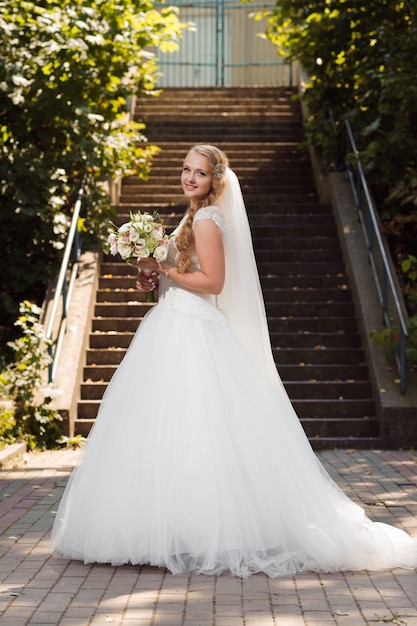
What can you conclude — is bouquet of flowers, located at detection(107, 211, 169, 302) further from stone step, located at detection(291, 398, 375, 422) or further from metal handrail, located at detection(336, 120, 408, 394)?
stone step, located at detection(291, 398, 375, 422)

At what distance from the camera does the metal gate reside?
80.2 feet

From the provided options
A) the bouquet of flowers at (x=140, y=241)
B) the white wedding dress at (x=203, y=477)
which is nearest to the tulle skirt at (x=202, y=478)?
the white wedding dress at (x=203, y=477)

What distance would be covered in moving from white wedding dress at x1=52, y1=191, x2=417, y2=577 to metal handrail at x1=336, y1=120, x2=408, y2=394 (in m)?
4.69

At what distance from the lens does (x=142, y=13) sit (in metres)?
13.9

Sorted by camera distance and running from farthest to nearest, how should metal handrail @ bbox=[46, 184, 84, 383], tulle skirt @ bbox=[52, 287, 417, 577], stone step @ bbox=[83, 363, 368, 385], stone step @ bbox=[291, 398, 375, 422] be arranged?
stone step @ bbox=[83, 363, 368, 385] < metal handrail @ bbox=[46, 184, 84, 383] < stone step @ bbox=[291, 398, 375, 422] < tulle skirt @ bbox=[52, 287, 417, 577]

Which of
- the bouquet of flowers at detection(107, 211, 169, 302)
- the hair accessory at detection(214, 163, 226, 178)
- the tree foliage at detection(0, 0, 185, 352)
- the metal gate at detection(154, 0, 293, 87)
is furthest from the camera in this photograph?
the metal gate at detection(154, 0, 293, 87)

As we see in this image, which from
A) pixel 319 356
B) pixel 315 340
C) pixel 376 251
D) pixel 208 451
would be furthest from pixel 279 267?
pixel 208 451

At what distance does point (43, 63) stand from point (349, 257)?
14.6 ft

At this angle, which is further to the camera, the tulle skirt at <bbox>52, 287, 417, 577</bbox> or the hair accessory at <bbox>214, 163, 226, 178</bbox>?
the hair accessory at <bbox>214, 163, 226, 178</bbox>

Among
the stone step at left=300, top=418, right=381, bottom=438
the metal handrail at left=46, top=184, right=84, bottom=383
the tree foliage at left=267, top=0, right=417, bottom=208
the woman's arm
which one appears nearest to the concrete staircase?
the stone step at left=300, top=418, right=381, bottom=438

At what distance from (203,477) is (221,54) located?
20.4m

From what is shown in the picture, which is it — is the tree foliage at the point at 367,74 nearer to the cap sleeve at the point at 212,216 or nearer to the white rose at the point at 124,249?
the cap sleeve at the point at 212,216

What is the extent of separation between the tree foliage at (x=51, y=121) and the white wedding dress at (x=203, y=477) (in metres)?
→ 7.01

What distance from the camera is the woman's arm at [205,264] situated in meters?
5.57
